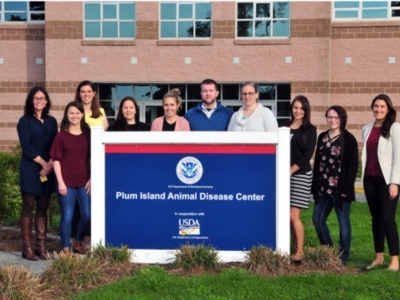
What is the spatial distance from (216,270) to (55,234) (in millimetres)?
3509

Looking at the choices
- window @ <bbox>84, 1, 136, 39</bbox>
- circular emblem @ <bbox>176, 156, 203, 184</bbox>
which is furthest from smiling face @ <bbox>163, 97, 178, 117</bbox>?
window @ <bbox>84, 1, 136, 39</bbox>

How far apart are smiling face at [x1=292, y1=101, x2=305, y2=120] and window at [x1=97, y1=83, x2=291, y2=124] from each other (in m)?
16.0

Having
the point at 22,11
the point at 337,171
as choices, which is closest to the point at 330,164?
the point at 337,171

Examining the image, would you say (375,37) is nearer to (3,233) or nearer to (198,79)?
(198,79)

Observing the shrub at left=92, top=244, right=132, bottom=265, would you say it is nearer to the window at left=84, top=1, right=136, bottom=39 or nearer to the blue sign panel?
the blue sign panel

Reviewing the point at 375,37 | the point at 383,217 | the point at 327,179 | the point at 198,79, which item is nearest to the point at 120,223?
the point at 327,179

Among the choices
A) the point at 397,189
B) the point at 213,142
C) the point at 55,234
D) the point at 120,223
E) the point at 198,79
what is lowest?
the point at 55,234

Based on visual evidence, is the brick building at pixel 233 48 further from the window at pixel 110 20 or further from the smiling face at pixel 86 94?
the smiling face at pixel 86 94

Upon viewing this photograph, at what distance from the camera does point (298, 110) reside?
6.66 metres

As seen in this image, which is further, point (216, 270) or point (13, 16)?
point (13, 16)

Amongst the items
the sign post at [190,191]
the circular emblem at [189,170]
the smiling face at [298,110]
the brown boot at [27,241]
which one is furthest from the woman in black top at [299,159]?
the brown boot at [27,241]

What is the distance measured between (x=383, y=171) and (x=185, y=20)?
1701 cm

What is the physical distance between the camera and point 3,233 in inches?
356

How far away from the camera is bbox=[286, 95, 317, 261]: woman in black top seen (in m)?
6.66
